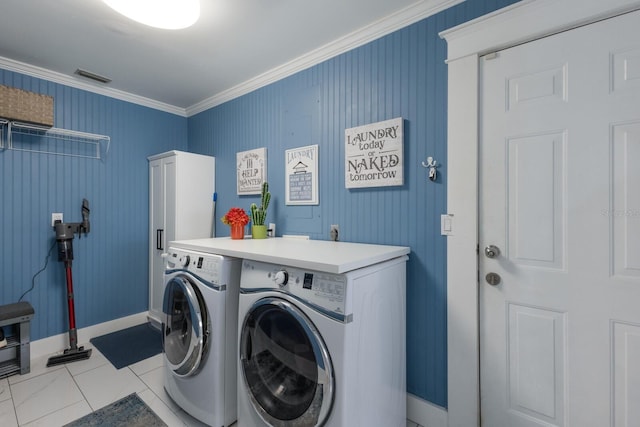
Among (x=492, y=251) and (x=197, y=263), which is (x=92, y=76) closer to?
(x=197, y=263)

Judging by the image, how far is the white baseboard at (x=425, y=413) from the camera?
64.2 inches

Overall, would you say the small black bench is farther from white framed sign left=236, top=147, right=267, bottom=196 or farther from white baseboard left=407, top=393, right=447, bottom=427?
white baseboard left=407, top=393, right=447, bottom=427

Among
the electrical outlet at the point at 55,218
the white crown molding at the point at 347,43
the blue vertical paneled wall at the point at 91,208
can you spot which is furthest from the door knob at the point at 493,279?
the electrical outlet at the point at 55,218

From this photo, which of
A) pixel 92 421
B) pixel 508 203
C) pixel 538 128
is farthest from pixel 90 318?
pixel 538 128

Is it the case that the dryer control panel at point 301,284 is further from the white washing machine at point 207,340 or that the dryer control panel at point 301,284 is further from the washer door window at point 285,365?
the white washing machine at point 207,340

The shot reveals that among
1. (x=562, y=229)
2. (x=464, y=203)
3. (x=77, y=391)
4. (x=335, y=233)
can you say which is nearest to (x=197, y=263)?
(x=335, y=233)

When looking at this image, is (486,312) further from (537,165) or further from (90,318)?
(90,318)

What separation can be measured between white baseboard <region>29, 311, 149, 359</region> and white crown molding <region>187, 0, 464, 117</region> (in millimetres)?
2526

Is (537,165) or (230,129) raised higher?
(230,129)

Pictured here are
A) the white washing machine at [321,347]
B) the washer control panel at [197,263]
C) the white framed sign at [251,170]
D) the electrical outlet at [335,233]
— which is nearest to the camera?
the white washing machine at [321,347]

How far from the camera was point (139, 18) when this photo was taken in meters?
1.49

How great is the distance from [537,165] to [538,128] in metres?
0.18

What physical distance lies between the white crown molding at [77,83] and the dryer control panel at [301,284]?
2642mm

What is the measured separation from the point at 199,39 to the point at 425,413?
285 cm
